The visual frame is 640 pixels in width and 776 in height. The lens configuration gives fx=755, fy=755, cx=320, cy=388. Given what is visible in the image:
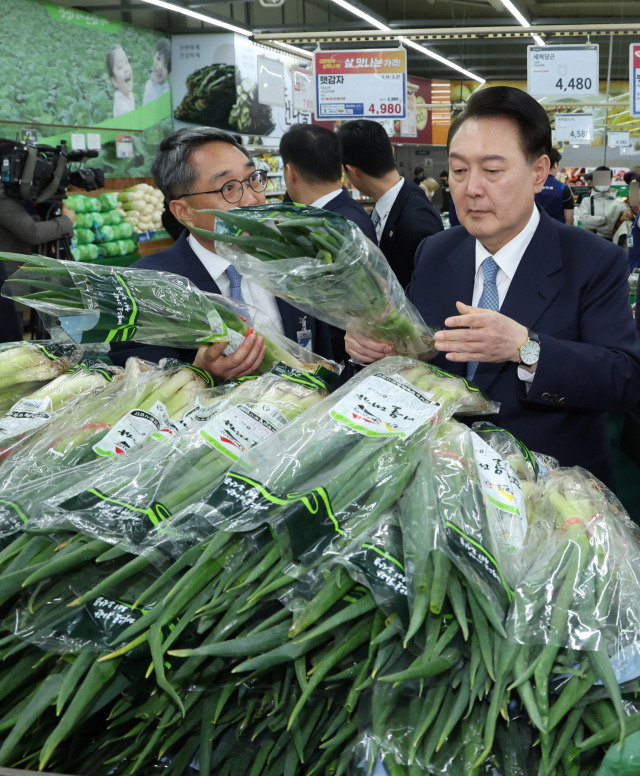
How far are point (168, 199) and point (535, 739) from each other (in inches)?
75.5

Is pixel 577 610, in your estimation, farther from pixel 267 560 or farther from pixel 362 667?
pixel 267 560

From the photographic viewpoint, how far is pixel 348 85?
27.4ft

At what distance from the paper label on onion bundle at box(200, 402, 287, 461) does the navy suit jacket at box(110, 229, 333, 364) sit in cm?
98

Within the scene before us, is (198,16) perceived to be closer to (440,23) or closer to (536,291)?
(440,23)

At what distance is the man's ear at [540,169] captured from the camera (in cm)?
192

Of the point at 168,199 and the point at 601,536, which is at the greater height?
the point at 168,199

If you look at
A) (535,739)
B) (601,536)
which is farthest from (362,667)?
(601,536)

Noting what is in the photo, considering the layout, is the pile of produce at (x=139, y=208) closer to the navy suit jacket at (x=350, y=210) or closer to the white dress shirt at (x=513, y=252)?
the navy suit jacket at (x=350, y=210)

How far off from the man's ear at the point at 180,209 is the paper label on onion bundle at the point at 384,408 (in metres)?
1.23

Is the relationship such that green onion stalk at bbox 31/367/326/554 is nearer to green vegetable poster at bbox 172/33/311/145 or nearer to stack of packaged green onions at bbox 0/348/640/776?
stack of packaged green onions at bbox 0/348/640/776

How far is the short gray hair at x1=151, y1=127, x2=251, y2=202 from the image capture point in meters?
2.24

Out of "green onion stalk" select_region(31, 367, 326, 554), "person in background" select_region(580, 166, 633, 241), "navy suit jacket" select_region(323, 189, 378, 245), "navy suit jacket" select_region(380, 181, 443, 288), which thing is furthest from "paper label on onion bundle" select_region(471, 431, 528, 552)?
"person in background" select_region(580, 166, 633, 241)

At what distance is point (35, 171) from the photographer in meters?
5.51

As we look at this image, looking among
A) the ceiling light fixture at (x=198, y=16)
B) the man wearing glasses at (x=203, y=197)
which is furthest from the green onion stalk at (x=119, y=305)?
the ceiling light fixture at (x=198, y=16)
